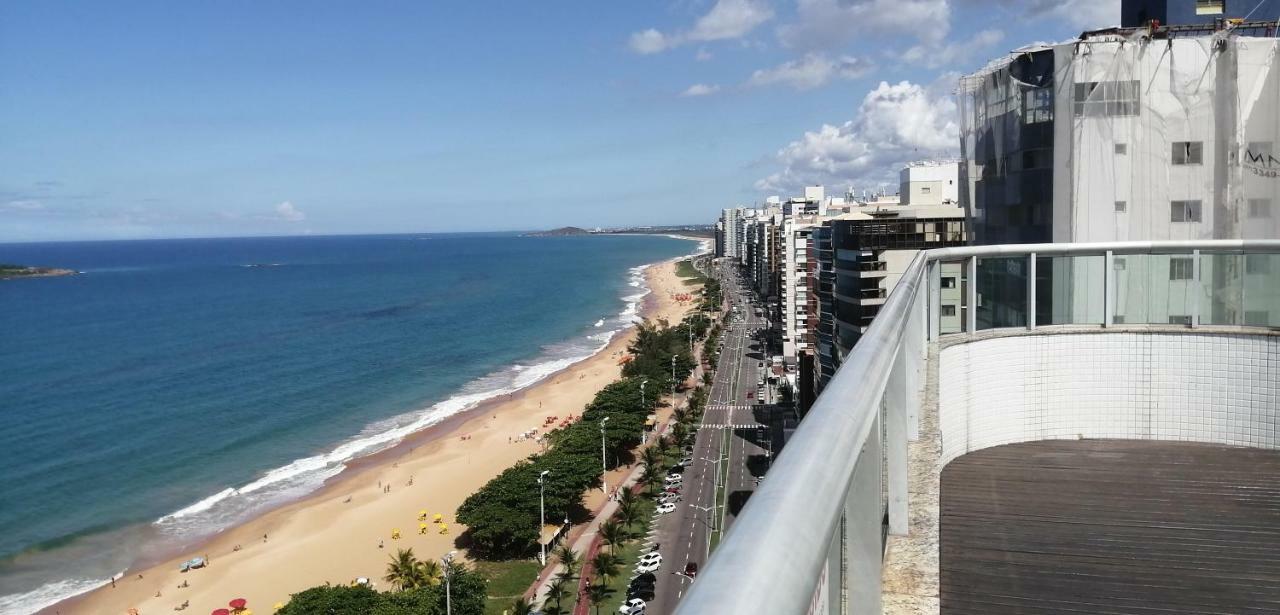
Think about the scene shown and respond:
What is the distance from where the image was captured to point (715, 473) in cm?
3216

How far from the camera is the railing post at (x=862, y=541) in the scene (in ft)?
5.95

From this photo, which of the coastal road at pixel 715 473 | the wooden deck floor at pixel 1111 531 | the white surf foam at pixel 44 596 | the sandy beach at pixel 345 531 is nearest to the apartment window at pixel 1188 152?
the coastal road at pixel 715 473

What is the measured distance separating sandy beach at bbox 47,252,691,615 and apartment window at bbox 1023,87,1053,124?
2016 cm

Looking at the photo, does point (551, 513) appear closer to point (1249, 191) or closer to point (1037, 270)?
point (1249, 191)

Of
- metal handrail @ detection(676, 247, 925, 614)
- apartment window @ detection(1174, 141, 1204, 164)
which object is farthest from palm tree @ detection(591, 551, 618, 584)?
metal handrail @ detection(676, 247, 925, 614)

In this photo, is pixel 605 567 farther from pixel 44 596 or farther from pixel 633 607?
pixel 44 596

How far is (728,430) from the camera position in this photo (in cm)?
3925

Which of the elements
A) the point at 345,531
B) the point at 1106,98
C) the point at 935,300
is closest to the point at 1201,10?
the point at 1106,98

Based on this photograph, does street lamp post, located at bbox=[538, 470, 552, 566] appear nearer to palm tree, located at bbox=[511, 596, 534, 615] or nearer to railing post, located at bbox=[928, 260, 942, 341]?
palm tree, located at bbox=[511, 596, 534, 615]

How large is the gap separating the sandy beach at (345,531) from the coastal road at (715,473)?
458cm

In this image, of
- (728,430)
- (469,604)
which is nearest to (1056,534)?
(469,604)

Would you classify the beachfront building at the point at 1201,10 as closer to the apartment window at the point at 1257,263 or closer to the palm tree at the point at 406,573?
the apartment window at the point at 1257,263

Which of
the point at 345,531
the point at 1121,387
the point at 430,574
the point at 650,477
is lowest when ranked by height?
the point at 345,531

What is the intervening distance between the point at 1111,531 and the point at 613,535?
2138cm
